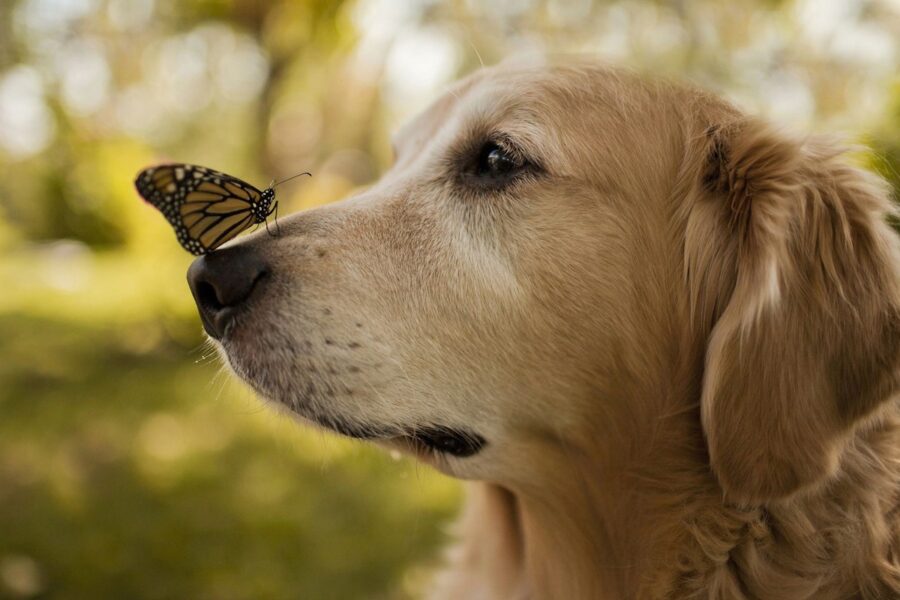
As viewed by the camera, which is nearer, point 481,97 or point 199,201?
point 199,201

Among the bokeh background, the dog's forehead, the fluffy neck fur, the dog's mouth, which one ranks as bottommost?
the bokeh background

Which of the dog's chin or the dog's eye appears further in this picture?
the dog's eye

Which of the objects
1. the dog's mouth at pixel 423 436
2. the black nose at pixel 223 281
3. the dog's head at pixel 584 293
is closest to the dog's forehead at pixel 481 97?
the dog's head at pixel 584 293

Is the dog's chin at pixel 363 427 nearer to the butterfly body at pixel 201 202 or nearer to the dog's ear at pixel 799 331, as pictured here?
the butterfly body at pixel 201 202

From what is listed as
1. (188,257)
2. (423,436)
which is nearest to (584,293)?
(423,436)

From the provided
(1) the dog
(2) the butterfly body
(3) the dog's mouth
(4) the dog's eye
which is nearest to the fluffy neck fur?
(1) the dog

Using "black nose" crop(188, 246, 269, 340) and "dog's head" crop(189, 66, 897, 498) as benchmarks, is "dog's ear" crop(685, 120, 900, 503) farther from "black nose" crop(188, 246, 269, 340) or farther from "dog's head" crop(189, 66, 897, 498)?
"black nose" crop(188, 246, 269, 340)

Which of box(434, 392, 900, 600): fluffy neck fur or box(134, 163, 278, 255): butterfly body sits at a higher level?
box(134, 163, 278, 255): butterfly body

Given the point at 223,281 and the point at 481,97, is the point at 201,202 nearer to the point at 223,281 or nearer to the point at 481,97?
the point at 223,281
